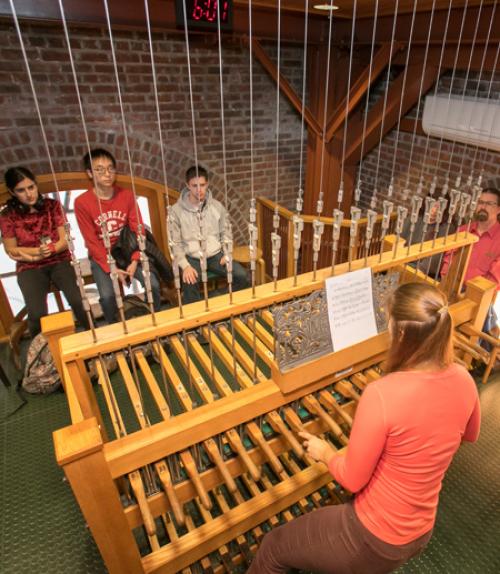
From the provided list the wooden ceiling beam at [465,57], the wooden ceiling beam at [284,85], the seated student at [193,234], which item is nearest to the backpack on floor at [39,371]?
the seated student at [193,234]

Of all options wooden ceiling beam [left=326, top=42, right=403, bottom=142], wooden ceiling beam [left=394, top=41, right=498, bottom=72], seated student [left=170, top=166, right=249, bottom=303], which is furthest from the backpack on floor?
wooden ceiling beam [left=394, top=41, right=498, bottom=72]

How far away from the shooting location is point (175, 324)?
4.11 feet

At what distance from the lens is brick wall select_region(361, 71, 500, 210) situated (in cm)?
282

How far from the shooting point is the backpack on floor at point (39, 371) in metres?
2.38

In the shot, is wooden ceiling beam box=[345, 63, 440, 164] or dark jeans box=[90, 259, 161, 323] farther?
wooden ceiling beam box=[345, 63, 440, 164]

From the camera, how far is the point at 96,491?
107 cm

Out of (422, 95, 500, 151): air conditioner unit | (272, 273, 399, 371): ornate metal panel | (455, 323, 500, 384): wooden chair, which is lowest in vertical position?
(455, 323, 500, 384): wooden chair

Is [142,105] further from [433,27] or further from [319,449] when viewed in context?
[319,449]

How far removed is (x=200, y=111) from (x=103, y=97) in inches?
28.4

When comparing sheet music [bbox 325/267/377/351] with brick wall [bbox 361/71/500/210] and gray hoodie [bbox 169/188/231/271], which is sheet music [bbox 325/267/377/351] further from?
gray hoodie [bbox 169/188/231/271]

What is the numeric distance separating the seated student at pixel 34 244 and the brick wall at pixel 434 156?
2009mm

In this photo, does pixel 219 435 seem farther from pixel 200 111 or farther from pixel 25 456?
pixel 200 111

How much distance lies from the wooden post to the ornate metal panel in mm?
573

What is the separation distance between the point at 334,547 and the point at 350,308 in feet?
2.30
